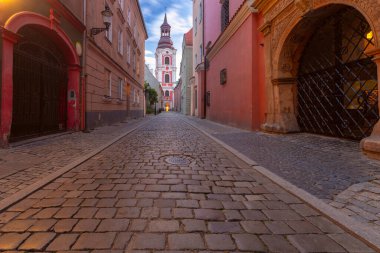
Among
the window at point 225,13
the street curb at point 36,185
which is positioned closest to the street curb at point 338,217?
the street curb at point 36,185

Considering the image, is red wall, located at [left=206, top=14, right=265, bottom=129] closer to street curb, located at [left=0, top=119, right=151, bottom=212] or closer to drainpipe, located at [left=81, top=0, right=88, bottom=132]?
drainpipe, located at [left=81, top=0, right=88, bottom=132]

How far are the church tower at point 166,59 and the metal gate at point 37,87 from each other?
72330 mm

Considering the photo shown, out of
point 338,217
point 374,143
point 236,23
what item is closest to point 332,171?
point 374,143

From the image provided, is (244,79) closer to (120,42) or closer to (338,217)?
(338,217)

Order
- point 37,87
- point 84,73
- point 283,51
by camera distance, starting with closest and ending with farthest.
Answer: point 37,87 → point 283,51 → point 84,73

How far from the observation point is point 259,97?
972 cm

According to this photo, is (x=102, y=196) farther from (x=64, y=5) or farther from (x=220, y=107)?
(x=220, y=107)

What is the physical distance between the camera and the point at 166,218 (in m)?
2.21

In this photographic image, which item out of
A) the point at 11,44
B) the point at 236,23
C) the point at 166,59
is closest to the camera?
the point at 11,44

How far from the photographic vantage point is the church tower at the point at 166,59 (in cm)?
7712

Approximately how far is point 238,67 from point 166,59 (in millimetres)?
70839

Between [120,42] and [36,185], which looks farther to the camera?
[120,42]

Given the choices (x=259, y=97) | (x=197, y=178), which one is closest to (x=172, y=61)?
(x=259, y=97)

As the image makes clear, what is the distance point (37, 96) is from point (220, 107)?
35.1ft
